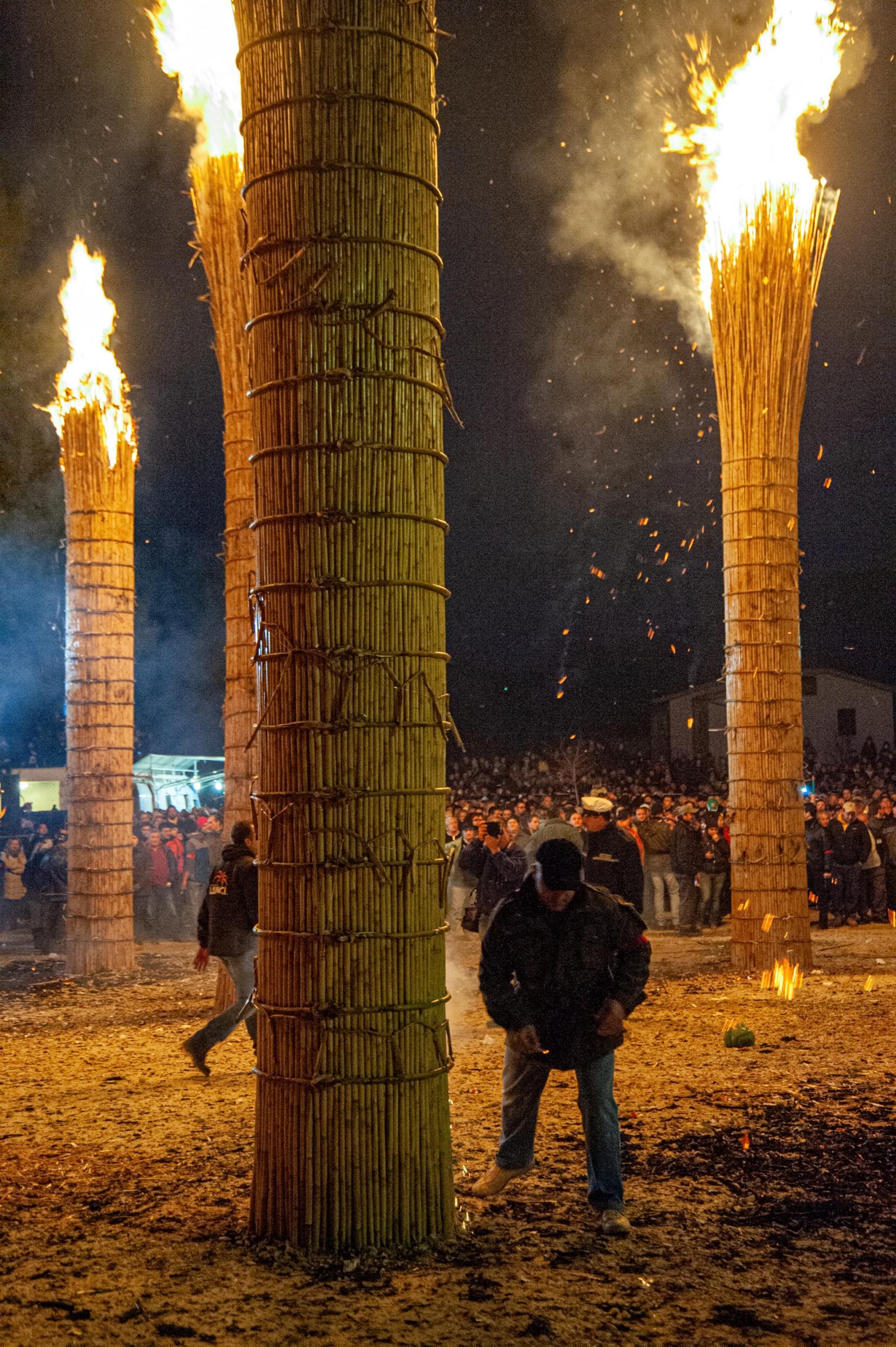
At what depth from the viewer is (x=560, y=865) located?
490 cm

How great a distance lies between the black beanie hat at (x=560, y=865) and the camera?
4891 millimetres

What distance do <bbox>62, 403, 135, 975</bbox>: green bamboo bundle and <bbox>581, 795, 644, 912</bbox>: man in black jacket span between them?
18.7 ft

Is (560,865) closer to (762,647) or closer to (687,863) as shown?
(762,647)

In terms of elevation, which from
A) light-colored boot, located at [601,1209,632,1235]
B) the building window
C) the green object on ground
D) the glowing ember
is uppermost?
the building window

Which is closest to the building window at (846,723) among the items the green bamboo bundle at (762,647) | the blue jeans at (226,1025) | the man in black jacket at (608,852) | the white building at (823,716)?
the white building at (823,716)

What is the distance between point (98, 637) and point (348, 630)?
9.04 m

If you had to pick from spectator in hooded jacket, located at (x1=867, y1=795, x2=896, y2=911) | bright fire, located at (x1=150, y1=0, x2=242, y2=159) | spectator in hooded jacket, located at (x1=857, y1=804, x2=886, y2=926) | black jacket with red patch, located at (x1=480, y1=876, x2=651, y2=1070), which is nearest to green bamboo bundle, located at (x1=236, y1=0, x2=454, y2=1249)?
black jacket with red patch, located at (x1=480, y1=876, x2=651, y2=1070)

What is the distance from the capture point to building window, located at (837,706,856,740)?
176ft

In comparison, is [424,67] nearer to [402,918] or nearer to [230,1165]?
[402,918]

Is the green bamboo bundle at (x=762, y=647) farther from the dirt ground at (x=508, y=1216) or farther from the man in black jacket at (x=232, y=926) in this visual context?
the man in black jacket at (x=232, y=926)

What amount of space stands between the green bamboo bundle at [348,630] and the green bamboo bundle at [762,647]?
7.28 m

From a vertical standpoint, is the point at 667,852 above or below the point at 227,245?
below

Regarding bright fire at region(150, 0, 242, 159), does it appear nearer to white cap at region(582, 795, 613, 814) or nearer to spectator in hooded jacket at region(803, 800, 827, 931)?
white cap at region(582, 795, 613, 814)

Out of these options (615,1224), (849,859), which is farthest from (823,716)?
(615,1224)
